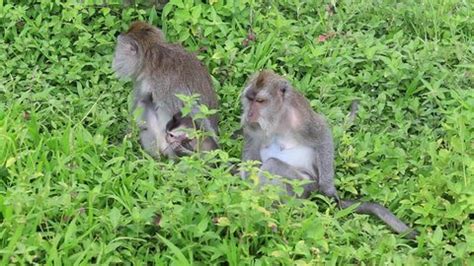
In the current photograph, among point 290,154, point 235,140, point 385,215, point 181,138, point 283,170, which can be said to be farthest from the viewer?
point 235,140

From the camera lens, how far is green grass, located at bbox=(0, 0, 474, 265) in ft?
14.6

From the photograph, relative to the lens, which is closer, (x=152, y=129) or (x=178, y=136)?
(x=178, y=136)

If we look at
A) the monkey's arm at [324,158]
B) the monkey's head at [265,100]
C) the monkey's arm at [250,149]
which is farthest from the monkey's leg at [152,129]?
the monkey's arm at [324,158]

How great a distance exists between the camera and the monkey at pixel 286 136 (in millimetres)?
5348

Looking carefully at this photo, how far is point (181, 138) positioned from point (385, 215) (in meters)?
1.53

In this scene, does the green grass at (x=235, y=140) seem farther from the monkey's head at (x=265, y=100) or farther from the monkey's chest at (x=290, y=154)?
the monkey's head at (x=265, y=100)

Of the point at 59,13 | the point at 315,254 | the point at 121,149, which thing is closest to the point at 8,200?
the point at 121,149

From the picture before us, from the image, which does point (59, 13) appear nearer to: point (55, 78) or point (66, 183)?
point (55, 78)

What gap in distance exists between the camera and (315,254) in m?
4.41

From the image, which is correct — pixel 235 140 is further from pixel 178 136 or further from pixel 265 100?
pixel 265 100

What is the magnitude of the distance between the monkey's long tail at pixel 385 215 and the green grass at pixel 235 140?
67 mm

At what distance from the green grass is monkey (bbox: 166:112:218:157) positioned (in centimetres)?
20

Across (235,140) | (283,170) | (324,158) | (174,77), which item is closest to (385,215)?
(324,158)

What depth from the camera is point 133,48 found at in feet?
19.1
